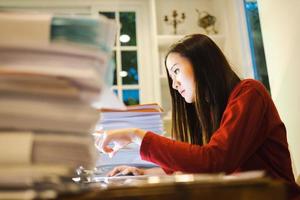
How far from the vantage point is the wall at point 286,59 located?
1.64 m

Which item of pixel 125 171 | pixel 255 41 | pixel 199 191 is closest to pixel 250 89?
pixel 125 171

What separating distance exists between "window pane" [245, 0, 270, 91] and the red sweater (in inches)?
55.8

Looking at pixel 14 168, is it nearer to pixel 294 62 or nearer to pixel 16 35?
pixel 16 35

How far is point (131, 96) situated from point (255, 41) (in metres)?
0.97

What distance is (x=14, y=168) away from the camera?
0.43 m

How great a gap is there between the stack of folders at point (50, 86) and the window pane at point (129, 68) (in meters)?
2.41

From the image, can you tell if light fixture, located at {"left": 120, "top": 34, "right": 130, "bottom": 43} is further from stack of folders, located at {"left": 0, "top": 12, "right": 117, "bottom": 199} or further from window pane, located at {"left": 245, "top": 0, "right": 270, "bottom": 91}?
stack of folders, located at {"left": 0, "top": 12, "right": 117, "bottom": 199}

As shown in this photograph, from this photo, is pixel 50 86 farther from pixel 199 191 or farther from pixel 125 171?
pixel 125 171

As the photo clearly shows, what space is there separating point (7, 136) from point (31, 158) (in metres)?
0.04

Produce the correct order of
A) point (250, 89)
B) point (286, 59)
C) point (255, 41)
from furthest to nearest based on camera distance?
1. point (255, 41)
2. point (286, 59)
3. point (250, 89)

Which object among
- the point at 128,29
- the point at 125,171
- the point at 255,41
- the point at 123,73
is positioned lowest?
the point at 125,171

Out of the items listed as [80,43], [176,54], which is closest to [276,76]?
[176,54]

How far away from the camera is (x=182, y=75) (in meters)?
1.34

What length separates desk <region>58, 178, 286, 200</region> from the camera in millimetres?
413
